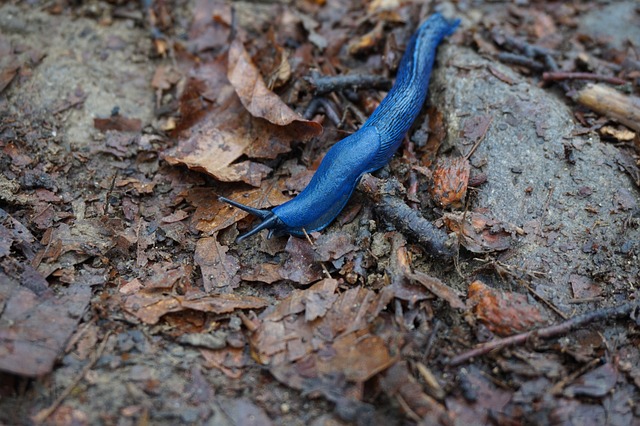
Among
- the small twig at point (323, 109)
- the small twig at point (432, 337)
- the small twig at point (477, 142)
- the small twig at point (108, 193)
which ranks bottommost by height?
the small twig at point (432, 337)

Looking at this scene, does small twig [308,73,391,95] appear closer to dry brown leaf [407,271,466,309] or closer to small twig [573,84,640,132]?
small twig [573,84,640,132]

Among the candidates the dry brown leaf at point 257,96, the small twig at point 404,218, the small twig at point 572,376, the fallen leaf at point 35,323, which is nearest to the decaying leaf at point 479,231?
the small twig at point 404,218

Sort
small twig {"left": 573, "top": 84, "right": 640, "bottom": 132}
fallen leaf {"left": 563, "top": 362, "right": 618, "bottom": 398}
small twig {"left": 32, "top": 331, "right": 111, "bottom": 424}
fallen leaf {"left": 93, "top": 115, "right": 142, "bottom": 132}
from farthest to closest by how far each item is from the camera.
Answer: fallen leaf {"left": 93, "top": 115, "right": 142, "bottom": 132}
small twig {"left": 573, "top": 84, "right": 640, "bottom": 132}
fallen leaf {"left": 563, "top": 362, "right": 618, "bottom": 398}
small twig {"left": 32, "top": 331, "right": 111, "bottom": 424}

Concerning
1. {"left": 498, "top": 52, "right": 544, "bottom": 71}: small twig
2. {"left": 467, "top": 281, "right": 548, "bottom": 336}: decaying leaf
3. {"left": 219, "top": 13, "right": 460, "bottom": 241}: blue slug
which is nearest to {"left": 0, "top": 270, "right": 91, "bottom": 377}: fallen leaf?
{"left": 219, "top": 13, "right": 460, "bottom": 241}: blue slug

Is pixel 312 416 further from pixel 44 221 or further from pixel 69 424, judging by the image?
pixel 44 221

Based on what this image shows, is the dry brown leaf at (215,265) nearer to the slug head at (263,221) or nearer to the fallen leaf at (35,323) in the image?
the slug head at (263,221)

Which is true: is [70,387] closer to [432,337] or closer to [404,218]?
[432,337]

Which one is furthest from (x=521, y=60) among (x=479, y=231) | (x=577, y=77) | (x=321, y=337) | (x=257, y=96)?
(x=321, y=337)
